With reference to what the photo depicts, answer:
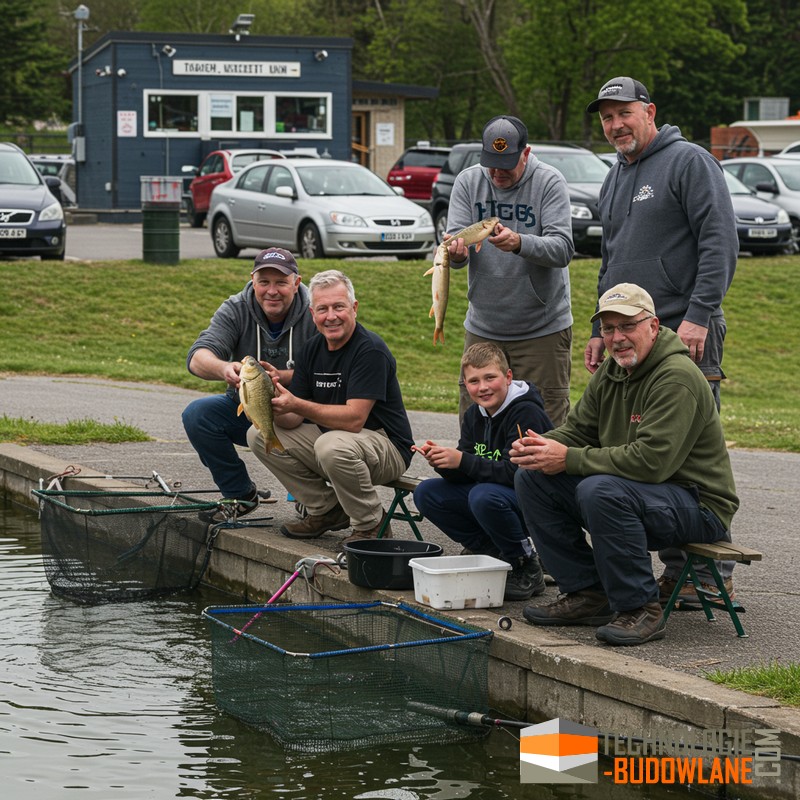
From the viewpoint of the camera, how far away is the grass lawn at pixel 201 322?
17141 mm

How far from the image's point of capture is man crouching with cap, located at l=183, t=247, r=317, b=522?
26.8 feet

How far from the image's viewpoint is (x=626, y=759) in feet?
18.0

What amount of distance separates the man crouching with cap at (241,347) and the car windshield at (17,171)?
13995mm

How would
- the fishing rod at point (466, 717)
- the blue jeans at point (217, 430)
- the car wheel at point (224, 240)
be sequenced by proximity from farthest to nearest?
the car wheel at point (224, 240) < the blue jeans at point (217, 430) < the fishing rod at point (466, 717)

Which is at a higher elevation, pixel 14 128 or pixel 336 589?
pixel 14 128

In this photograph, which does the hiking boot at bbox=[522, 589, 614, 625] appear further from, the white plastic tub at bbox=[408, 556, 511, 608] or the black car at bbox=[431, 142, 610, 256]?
the black car at bbox=[431, 142, 610, 256]

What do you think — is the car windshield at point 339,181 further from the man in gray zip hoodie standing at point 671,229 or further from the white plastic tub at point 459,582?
the white plastic tub at point 459,582

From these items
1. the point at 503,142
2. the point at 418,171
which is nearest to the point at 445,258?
the point at 503,142

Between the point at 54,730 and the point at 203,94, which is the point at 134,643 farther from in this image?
the point at 203,94

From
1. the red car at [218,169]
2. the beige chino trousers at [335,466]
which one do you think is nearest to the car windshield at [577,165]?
the red car at [218,169]

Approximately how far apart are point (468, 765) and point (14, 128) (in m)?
65.3

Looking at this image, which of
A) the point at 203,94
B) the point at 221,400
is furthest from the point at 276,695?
the point at 203,94

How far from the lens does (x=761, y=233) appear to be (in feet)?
82.6

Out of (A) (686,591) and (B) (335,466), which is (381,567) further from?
(A) (686,591)
